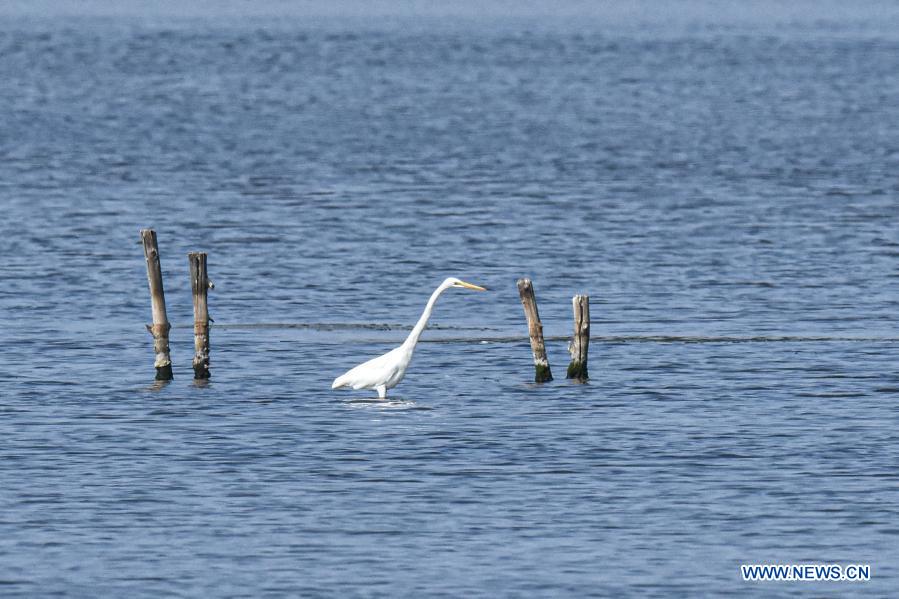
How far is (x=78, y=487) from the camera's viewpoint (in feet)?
78.7

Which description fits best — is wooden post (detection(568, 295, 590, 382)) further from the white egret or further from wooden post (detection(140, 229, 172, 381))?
wooden post (detection(140, 229, 172, 381))

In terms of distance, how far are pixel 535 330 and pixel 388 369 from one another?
2.43 m

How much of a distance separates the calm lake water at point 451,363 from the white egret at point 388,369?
0.47 meters

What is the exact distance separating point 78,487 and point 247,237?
26.5m

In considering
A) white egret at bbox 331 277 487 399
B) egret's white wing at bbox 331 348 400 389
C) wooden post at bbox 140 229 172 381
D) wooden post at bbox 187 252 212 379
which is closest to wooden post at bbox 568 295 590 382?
white egret at bbox 331 277 487 399

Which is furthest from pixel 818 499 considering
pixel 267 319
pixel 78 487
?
pixel 267 319

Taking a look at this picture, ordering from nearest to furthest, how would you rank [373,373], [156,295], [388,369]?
[388,369] → [373,373] → [156,295]

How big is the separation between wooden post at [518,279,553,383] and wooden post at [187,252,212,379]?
179 inches

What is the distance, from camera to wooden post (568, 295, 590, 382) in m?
29.2

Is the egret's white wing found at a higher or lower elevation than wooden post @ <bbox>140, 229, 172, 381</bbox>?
lower

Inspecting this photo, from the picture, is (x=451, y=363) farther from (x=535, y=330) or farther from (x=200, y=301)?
(x=200, y=301)

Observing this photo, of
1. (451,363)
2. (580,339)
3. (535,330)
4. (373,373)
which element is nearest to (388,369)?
(373,373)

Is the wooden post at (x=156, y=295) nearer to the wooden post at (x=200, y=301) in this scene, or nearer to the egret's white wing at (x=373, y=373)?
the wooden post at (x=200, y=301)

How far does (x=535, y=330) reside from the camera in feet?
96.8
